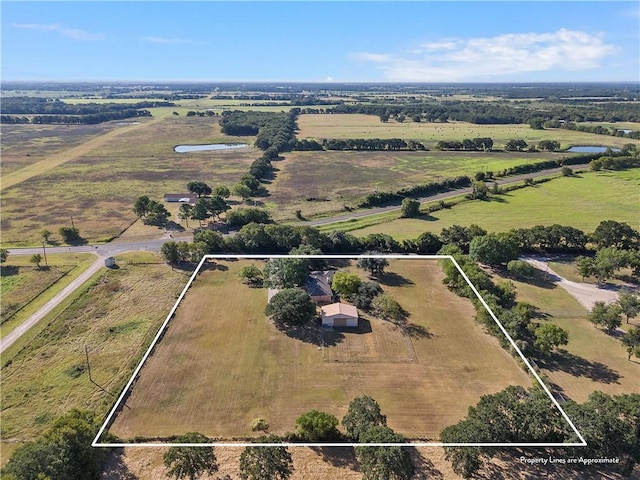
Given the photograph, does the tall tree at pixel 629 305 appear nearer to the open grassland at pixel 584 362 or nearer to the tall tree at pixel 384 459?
the open grassland at pixel 584 362

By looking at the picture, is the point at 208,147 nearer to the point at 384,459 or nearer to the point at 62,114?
the point at 62,114

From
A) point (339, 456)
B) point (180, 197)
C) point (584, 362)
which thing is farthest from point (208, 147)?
point (339, 456)

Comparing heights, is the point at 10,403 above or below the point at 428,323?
below

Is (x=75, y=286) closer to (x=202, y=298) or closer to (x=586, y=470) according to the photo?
(x=202, y=298)

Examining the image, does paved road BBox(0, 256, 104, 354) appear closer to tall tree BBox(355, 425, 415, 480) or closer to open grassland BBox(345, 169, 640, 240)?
tall tree BBox(355, 425, 415, 480)

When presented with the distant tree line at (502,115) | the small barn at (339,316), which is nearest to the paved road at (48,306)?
the small barn at (339,316)

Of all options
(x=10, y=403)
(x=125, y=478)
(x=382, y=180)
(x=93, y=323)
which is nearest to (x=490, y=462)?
(x=125, y=478)
